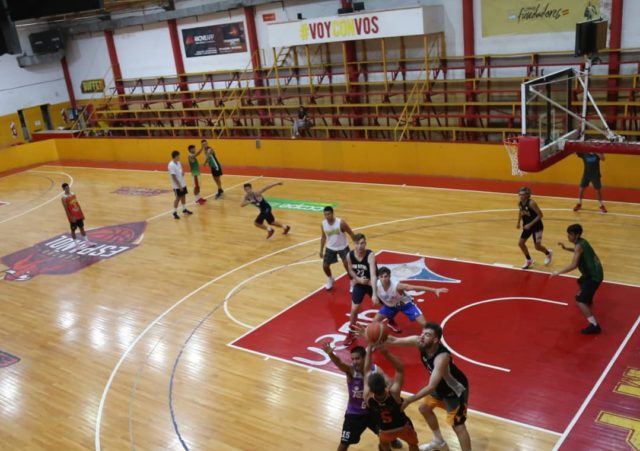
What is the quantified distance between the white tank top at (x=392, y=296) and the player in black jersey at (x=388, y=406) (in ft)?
8.40

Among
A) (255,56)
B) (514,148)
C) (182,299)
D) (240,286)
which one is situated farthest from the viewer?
(255,56)

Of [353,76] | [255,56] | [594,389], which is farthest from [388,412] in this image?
[255,56]

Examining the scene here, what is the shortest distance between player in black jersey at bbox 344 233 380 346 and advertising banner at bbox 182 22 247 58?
1710 centimetres

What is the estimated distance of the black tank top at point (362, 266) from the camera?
859 centimetres

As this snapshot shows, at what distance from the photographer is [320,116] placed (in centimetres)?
2041

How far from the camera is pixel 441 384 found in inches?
224

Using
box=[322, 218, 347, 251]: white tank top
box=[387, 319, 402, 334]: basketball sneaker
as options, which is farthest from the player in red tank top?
box=[387, 319, 402, 334]: basketball sneaker

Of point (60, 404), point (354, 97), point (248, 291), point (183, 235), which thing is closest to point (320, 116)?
point (354, 97)

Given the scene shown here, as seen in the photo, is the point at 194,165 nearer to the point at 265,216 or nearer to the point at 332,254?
the point at 265,216

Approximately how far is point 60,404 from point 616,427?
6.89 m

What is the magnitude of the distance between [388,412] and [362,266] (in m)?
3.38

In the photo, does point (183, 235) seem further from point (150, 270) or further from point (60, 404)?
point (60, 404)

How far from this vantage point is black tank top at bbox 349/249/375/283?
28.2ft

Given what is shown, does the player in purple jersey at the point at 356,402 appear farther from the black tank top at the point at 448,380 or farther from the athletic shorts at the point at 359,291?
the athletic shorts at the point at 359,291
